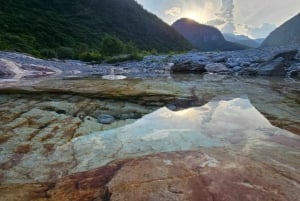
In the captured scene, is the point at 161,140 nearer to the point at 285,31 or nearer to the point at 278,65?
the point at 278,65

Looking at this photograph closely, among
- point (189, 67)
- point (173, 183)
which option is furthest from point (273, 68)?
point (173, 183)

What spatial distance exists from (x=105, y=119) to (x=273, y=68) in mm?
11275

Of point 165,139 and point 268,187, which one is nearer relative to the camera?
point 268,187

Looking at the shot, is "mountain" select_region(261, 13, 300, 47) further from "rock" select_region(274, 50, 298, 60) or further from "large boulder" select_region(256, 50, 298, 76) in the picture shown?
"large boulder" select_region(256, 50, 298, 76)

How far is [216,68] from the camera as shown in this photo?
49.7ft

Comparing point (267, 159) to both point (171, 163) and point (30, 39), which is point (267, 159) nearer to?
point (171, 163)

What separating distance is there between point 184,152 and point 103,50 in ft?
110

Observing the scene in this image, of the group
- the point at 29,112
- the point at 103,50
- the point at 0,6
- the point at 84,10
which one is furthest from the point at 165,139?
the point at 84,10

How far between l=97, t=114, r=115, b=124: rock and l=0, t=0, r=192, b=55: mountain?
32610mm

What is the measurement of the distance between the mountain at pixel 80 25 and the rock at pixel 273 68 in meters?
28.6

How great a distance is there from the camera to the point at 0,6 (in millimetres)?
50656

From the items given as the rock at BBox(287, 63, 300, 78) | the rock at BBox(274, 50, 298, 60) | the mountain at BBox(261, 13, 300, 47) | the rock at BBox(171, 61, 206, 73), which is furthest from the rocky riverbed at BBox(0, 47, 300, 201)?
the mountain at BBox(261, 13, 300, 47)

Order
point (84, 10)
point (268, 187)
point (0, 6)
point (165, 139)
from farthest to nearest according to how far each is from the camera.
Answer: point (84, 10) → point (0, 6) → point (165, 139) → point (268, 187)

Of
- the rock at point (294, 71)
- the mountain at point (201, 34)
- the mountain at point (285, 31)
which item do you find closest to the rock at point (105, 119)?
the rock at point (294, 71)
